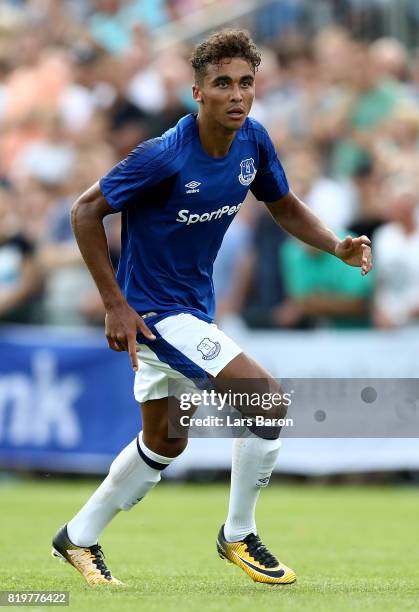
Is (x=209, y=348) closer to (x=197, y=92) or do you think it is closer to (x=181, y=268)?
(x=181, y=268)

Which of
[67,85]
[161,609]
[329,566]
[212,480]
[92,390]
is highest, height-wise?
[67,85]

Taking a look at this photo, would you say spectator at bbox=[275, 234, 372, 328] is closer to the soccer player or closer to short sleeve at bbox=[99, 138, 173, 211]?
the soccer player

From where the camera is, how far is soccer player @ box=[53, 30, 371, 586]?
5.94 meters

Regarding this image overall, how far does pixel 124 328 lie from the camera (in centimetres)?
589

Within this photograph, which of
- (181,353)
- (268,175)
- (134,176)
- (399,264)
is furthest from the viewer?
(399,264)

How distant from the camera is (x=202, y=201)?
6.09 m

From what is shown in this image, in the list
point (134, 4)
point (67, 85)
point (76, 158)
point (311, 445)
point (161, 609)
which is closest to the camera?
point (161, 609)

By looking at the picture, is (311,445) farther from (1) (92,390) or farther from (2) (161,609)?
(2) (161,609)

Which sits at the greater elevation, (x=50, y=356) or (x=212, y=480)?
(x=50, y=356)

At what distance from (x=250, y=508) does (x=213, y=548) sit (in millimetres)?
2105

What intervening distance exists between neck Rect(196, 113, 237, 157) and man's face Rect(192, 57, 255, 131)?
0.07m

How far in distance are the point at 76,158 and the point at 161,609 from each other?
9541mm

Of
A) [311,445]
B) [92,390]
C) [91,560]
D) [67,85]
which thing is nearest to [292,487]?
[311,445]

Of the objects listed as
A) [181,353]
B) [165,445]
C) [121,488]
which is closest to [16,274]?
[121,488]
